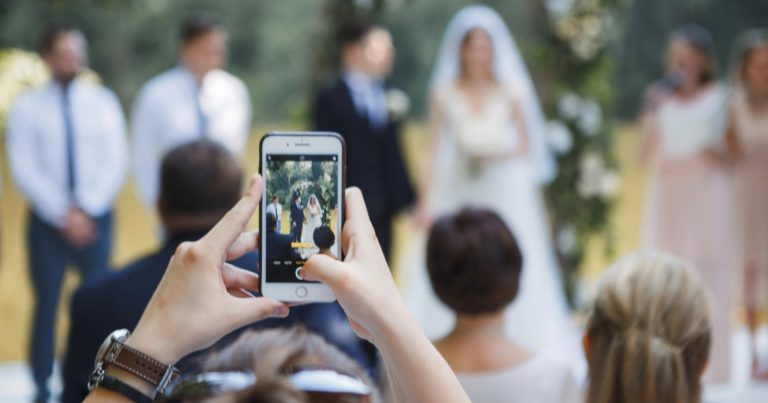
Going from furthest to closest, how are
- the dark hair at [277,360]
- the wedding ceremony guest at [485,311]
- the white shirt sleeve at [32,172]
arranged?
the white shirt sleeve at [32,172]
the wedding ceremony guest at [485,311]
the dark hair at [277,360]

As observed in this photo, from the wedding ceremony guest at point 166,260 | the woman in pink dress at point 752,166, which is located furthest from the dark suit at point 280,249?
the woman in pink dress at point 752,166

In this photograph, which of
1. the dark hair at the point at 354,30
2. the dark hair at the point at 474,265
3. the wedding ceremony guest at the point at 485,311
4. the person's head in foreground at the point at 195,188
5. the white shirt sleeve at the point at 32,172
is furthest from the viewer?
the dark hair at the point at 354,30

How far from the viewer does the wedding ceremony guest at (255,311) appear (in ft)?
4.25

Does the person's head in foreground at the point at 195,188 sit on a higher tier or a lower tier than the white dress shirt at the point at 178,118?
lower

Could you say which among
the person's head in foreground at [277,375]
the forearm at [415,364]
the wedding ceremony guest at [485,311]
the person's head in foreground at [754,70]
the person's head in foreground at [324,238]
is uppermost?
the person's head in foreground at [754,70]

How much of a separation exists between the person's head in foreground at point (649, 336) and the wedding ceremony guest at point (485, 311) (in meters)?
0.39

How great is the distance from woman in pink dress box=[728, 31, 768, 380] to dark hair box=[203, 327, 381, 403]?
5521 millimetres

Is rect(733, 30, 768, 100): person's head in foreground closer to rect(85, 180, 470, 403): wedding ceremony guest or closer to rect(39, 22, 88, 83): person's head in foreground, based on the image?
rect(39, 22, 88, 83): person's head in foreground

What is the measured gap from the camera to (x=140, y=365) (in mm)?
1359

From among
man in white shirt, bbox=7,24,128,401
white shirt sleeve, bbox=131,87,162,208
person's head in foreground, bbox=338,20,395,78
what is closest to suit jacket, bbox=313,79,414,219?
person's head in foreground, bbox=338,20,395,78

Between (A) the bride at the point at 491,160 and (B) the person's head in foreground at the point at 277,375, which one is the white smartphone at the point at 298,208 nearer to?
(B) the person's head in foreground at the point at 277,375

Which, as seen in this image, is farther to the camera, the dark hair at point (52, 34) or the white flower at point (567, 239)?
the white flower at point (567, 239)

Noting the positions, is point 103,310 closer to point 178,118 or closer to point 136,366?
point 136,366

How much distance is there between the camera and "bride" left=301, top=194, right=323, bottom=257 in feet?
5.07
